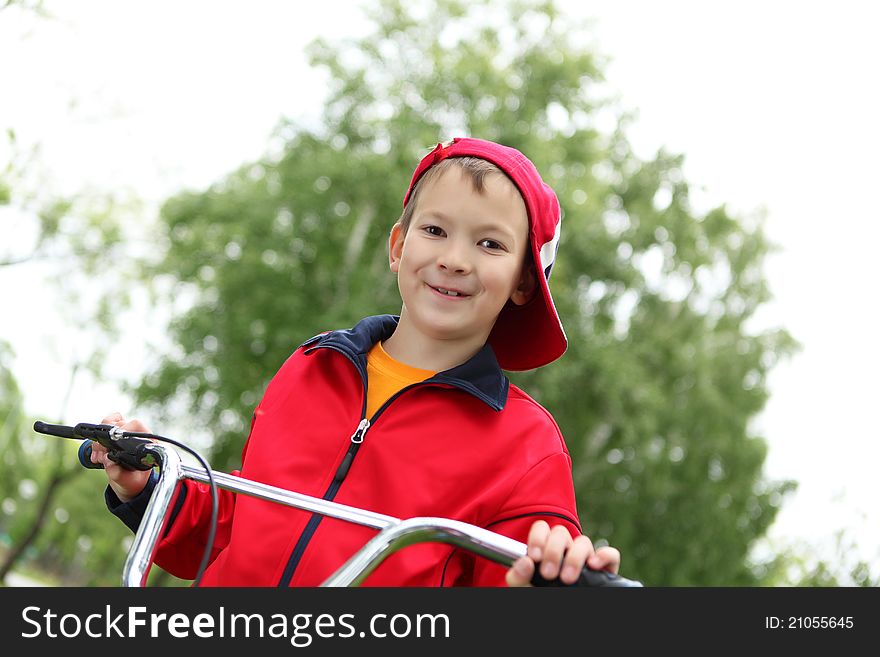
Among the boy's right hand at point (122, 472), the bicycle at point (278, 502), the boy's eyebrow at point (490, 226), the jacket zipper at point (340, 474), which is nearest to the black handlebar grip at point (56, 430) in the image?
the bicycle at point (278, 502)

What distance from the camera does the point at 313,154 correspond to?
1800cm

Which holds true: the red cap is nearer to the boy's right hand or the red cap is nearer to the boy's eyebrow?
the boy's eyebrow

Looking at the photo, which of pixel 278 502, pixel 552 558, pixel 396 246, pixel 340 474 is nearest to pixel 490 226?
pixel 396 246

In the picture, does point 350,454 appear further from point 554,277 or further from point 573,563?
point 554,277

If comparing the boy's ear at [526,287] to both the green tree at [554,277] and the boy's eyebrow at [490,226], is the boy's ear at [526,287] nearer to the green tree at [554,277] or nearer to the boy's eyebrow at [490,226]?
the boy's eyebrow at [490,226]

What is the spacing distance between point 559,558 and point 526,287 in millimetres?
1046

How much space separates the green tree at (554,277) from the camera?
17109 millimetres

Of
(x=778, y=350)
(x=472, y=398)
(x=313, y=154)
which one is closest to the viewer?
(x=472, y=398)

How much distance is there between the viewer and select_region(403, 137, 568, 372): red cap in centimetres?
235

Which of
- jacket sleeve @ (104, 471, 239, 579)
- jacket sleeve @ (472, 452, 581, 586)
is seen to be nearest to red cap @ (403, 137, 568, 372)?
jacket sleeve @ (472, 452, 581, 586)

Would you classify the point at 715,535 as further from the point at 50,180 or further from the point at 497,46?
the point at 50,180
